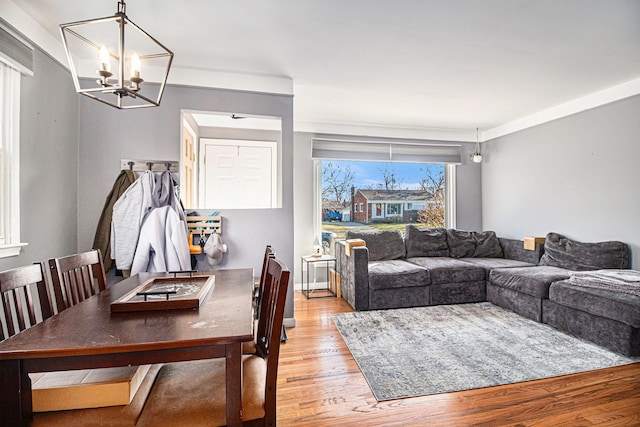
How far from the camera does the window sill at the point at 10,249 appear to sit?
1.93 m

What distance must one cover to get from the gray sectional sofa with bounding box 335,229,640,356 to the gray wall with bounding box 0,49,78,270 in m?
2.75

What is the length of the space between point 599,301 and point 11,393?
366 centimetres

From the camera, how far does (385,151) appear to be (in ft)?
16.1

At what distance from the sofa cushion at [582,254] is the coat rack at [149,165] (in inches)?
169

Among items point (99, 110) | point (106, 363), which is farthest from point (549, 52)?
point (99, 110)

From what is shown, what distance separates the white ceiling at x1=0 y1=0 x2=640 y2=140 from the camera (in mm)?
2074

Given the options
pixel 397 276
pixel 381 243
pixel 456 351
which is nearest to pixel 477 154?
pixel 381 243

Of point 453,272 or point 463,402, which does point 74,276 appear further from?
point 453,272

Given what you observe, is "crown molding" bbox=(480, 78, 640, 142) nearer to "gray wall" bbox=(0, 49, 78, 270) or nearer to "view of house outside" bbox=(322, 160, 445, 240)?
"view of house outside" bbox=(322, 160, 445, 240)

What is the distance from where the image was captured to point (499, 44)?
2521mm

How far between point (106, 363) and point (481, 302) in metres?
4.00

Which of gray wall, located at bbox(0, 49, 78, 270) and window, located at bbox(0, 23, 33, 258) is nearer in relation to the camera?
window, located at bbox(0, 23, 33, 258)

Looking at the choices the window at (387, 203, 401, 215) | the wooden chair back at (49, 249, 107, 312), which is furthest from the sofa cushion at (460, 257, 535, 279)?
the wooden chair back at (49, 249, 107, 312)

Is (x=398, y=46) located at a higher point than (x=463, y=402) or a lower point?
higher
